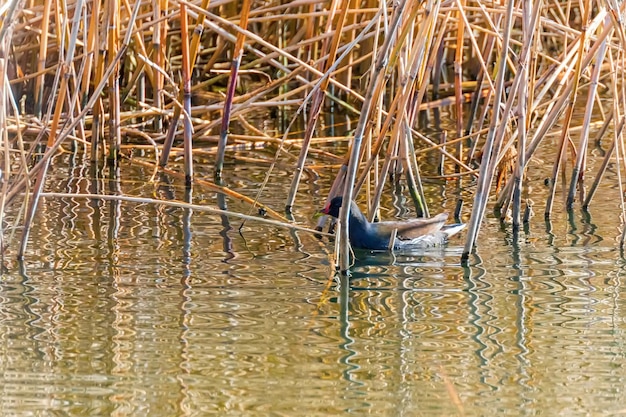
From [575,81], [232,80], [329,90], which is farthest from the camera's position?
[329,90]

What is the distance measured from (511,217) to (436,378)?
219 cm

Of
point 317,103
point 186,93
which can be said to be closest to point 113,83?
point 186,93

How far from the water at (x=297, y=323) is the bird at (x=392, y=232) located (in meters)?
0.07

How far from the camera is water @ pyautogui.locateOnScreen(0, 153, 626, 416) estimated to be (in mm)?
2939

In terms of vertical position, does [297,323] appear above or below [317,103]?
below

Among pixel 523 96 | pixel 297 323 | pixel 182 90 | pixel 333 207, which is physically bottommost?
pixel 297 323

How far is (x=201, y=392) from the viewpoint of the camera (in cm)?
296

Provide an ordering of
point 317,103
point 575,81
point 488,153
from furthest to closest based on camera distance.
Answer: point 317,103 < point 575,81 < point 488,153

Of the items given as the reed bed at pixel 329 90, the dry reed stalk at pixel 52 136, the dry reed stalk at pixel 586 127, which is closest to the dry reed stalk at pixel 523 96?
the reed bed at pixel 329 90

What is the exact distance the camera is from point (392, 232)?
15.6 feet

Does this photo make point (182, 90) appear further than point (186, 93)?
Yes

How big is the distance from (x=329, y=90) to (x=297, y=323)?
4.64 meters

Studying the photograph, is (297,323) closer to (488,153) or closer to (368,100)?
(368,100)

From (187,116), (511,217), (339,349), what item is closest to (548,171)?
(511,217)
